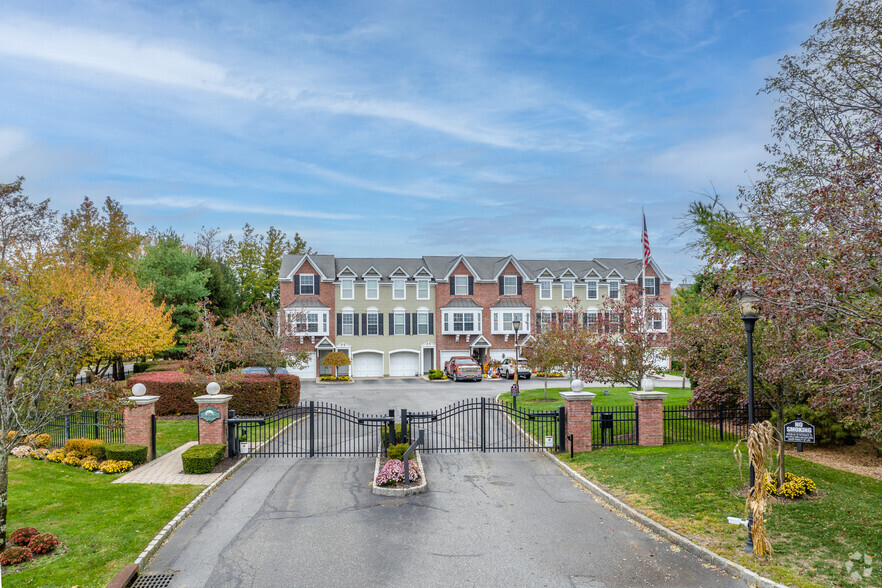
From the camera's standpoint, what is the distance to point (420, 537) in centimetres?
973

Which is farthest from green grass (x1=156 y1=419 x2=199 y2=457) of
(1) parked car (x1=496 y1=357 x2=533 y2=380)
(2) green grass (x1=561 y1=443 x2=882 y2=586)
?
(1) parked car (x1=496 y1=357 x2=533 y2=380)

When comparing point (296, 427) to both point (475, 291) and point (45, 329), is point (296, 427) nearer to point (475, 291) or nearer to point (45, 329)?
point (45, 329)

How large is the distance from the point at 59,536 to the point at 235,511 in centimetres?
290

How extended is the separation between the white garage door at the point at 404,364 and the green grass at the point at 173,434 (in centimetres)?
2432

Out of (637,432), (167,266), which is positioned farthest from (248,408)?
(167,266)

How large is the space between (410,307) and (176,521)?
36.2 m

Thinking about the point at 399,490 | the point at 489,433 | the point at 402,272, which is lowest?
the point at 489,433

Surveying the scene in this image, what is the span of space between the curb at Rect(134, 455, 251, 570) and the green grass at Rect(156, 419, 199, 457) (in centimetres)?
430

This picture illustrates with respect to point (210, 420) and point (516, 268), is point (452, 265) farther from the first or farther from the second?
point (210, 420)

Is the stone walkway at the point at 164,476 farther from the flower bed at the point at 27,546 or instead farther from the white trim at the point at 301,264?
the white trim at the point at 301,264

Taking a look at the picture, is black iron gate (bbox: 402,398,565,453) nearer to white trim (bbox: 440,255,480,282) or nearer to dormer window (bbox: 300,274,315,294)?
white trim (bbox: 440,255,480,282)

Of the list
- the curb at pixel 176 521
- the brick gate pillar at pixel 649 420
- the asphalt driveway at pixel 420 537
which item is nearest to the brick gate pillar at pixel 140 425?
the curb at pixel 176 521

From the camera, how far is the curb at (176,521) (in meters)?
8.85

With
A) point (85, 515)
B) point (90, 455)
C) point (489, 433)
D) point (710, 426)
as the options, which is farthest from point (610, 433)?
point (90, 455)
